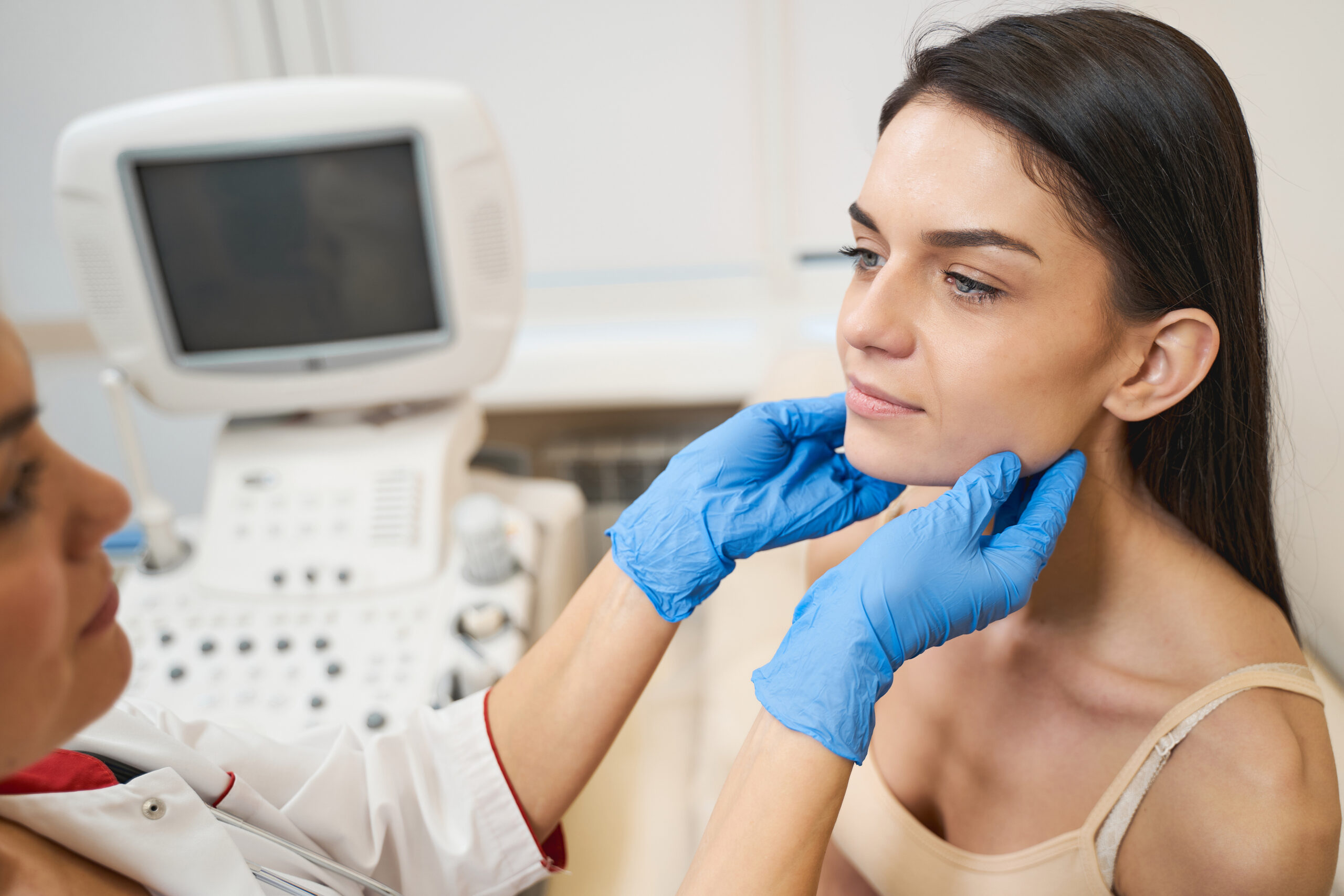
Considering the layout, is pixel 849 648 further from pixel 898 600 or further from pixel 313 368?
pixel 313 368

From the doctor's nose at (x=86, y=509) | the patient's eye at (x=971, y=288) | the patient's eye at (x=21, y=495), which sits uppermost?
the patient's eye at (x=21, y=495)

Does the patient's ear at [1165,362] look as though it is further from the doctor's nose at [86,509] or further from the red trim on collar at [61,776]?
the red trim on collar at [61,776]

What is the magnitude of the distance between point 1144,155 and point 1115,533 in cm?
38

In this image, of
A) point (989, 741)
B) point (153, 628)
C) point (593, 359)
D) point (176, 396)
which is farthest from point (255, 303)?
point (989, 741)

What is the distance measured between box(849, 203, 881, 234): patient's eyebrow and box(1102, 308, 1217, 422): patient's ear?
0.25 metres

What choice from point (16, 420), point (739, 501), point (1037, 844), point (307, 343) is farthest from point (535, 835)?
point (307, 343)

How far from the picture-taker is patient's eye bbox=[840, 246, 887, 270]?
35.6 inches

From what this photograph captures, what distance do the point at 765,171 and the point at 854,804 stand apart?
5.59 ft

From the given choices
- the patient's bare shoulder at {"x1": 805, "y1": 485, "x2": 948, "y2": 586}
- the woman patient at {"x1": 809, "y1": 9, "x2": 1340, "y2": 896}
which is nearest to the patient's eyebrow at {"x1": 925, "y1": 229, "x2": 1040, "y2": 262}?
the woman patient at {"x1": 809, "y1": 9, "x2": 1340, "y2": 896}

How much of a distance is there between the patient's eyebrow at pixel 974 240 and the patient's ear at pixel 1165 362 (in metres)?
0.15

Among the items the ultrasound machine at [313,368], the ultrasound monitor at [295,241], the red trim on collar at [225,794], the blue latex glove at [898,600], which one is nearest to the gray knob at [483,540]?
the ultrasound machine at [313,368]

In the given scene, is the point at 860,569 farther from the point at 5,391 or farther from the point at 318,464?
the point at 318,464

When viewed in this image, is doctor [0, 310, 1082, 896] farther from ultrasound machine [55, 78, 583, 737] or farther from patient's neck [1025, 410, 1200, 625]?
ultrasound machine [55, 78, 583, 737]

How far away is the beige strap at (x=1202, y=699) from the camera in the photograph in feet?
2.68
